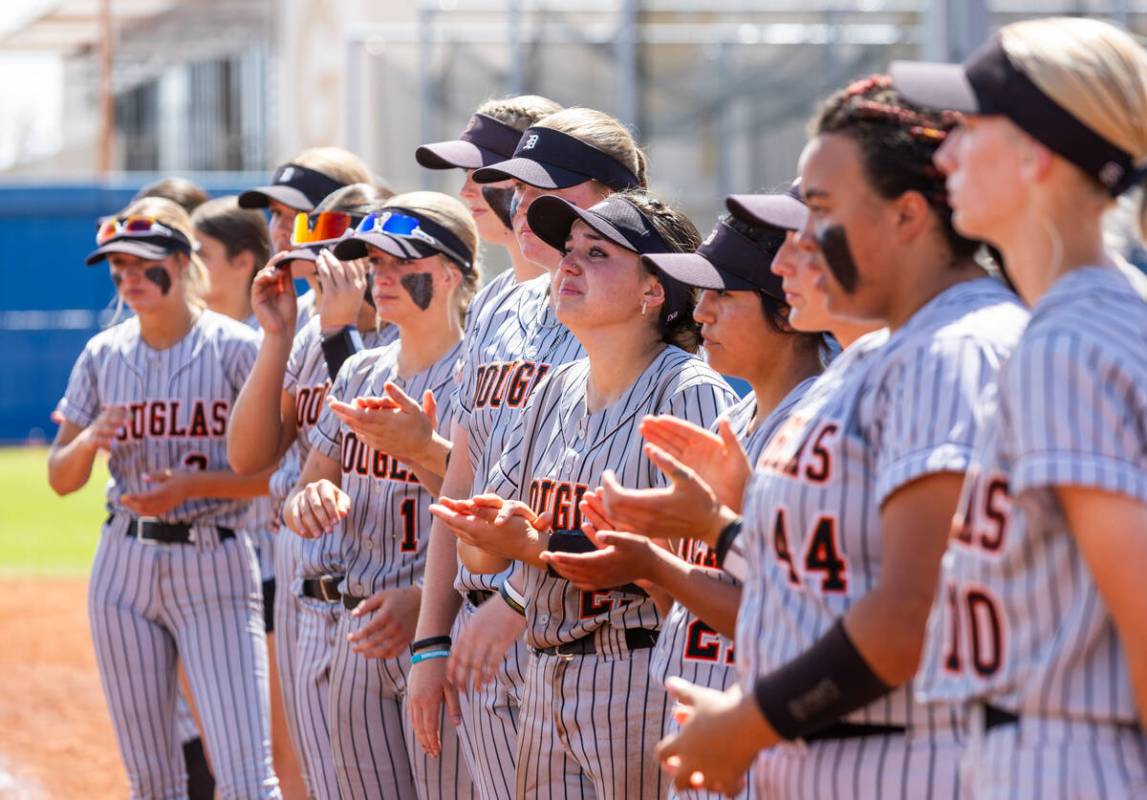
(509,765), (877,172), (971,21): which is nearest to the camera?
(877,172)

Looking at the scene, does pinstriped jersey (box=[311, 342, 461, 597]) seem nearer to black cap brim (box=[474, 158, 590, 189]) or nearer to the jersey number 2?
the jersey number 2

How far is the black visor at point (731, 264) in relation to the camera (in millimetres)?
2959

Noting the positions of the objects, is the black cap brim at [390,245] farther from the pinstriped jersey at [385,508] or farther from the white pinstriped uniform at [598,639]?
the white pinstriped uniform at [598,639]

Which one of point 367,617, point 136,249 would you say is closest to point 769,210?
point 367,617

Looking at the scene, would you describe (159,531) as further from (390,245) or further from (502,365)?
(502,365)

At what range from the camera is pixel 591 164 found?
3.72 meters

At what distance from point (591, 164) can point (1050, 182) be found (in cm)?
198

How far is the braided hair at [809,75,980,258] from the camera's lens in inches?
82.5

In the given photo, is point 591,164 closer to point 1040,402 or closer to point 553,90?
point 1040,402

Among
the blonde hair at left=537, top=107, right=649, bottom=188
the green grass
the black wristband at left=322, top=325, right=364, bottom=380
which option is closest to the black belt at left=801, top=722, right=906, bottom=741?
the blonde hair at left=537, top=107, right=649, bottom=188

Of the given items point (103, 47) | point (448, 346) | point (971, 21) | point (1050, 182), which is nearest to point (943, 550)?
point (1050, 182)

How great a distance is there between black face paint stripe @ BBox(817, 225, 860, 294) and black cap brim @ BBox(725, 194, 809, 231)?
0.37 meters

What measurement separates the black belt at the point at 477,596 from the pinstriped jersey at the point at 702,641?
84 centimetres

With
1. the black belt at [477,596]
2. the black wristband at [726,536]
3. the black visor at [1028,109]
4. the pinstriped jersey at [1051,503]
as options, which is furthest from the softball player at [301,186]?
the pinstriped jersey at [1051,503]
